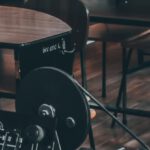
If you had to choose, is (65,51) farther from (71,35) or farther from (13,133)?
(13,133)

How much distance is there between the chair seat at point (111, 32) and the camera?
3.93 meters

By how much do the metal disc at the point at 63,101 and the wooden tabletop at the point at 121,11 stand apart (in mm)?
1096

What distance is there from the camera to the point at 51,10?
326 cm

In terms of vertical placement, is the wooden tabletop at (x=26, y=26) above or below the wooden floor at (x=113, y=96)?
above

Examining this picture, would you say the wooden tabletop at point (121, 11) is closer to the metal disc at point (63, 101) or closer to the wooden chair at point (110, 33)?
the wooden chair at point (110, 33)

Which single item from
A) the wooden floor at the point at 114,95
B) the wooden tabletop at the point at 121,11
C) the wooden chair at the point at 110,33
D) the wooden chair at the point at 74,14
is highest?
the wooden chair at the point at 74,14

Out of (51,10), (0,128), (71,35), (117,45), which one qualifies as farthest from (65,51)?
(117,45)

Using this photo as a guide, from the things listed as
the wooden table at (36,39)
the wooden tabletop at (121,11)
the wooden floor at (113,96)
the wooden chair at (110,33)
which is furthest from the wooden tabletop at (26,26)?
the wooden chair at (110,33)

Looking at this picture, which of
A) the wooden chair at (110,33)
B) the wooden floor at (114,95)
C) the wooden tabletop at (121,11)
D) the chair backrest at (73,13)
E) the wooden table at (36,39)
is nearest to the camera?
the wooden table at (36,39)

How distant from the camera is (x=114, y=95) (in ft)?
14.8

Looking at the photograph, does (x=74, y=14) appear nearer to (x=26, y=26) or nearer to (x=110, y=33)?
(x=26, y=26)

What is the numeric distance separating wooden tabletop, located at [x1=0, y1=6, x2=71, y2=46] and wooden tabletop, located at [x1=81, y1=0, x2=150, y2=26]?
0.36m

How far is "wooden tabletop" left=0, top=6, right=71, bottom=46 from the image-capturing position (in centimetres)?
271

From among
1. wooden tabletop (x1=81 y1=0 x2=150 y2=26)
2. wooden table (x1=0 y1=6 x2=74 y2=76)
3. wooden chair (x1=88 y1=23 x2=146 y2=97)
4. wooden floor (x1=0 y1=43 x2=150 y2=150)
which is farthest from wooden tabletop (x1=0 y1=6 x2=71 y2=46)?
wooden chair (x1=88 y1=23 x2=146 y2=97)
